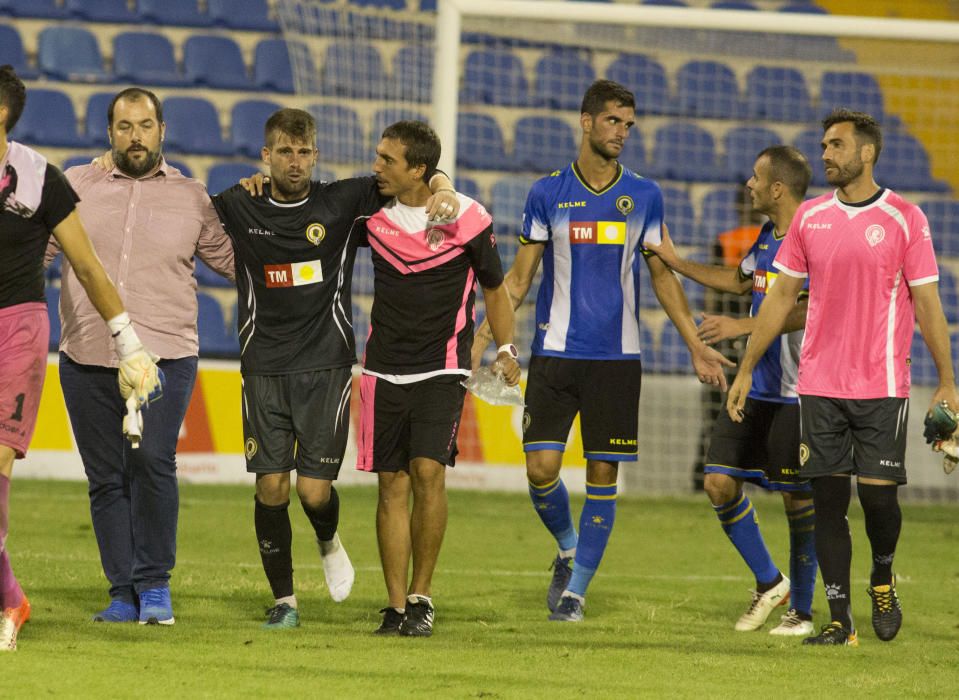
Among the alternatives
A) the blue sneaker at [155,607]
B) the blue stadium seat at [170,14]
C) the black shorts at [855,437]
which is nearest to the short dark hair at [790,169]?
the black shorts at [855,437]

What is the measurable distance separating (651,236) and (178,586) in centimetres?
295

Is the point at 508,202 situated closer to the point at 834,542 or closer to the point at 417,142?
the point at 417,142

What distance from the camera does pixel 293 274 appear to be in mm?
6402

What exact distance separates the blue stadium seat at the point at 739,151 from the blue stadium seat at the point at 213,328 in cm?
515

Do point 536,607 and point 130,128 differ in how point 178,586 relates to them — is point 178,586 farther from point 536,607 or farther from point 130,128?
A: point 130,128

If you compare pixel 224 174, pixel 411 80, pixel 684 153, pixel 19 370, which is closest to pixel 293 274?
pixel 19 370

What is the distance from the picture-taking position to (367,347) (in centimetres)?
656

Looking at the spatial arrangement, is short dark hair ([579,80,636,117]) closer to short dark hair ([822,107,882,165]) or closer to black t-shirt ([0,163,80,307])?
short dark hair ([822,107,882,165])

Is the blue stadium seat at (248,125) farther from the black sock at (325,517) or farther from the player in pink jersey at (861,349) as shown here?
the player in pink jersey at (861,349)

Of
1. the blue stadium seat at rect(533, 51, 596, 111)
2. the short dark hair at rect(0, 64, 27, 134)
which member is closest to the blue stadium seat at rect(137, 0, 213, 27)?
the blue stadium seat at rect(533, 51, 596, 111)

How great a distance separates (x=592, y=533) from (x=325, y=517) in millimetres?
1372

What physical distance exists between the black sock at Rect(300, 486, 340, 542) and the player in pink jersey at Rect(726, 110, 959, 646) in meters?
2.07

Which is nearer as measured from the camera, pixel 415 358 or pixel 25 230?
pixel 25 230

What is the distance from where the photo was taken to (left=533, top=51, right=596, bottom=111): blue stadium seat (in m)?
15.1
